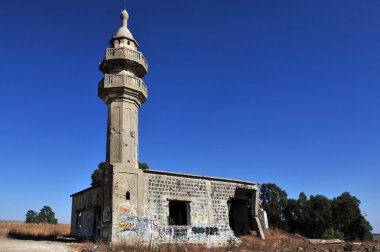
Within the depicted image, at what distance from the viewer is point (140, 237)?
17.4 m

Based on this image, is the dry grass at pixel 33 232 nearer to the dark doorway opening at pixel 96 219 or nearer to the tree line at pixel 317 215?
the dark doorway opening at pixel 96 219

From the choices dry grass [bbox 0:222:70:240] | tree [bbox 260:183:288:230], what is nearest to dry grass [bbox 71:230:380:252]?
dry grass [bbox 0:222:70:240]

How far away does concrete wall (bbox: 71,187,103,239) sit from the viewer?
19.8 metres

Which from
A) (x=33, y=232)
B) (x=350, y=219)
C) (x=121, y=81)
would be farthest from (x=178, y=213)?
(x=350, y=219)

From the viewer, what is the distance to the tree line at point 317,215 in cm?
3847

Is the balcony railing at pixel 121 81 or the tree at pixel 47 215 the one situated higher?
the balcony railing at pixel 121 81

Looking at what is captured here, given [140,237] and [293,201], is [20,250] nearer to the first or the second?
[140,237]

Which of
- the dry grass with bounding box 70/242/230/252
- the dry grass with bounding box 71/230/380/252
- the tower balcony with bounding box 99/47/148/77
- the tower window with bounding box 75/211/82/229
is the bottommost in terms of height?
the dry grass with bounding box 71/230/380/252

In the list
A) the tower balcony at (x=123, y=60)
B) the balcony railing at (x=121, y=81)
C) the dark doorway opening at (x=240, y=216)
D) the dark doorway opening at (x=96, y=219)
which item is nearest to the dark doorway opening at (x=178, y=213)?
the dark doorway opening at (x=96, y=219)

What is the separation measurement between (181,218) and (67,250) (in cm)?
834

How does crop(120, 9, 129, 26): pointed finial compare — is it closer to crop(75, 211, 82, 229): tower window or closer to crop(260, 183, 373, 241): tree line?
crop(75, 211, 82, 229): tower window

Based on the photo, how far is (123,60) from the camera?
20688 mm

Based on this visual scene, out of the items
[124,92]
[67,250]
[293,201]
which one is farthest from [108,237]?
[293,201]

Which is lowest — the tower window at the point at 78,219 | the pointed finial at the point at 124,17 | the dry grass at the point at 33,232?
the dry grass at the point at 33,232
